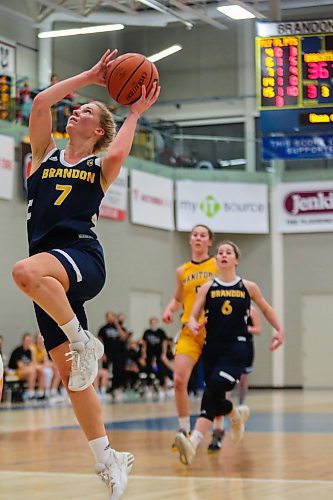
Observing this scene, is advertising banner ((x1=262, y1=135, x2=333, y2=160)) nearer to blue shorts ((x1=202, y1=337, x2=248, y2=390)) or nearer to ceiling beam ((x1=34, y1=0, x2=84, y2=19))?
ceiling beam ((x1=34, y1=0, x2=84, y2=19))

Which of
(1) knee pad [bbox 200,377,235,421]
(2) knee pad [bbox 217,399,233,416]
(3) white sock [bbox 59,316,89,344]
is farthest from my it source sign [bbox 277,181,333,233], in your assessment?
(3) white sock [bbox 59,316,89,344]

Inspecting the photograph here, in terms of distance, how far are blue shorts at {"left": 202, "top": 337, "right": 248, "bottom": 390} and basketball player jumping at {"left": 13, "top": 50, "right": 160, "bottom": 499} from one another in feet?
10.1

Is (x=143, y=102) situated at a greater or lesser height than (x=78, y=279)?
greater

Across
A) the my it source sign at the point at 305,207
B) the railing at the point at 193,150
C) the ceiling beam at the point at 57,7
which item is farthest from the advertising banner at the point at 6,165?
the my it source sign at the point at 305,207

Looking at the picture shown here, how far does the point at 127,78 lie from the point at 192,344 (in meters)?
3.78

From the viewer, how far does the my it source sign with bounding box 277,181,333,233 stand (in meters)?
24.6

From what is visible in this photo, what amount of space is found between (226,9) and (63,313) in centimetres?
1447

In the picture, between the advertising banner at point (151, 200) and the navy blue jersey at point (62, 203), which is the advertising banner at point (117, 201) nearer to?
the advertising banner at point (151, 200)

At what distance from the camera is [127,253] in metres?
22.5

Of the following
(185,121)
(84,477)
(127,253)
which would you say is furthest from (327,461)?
(185,121)

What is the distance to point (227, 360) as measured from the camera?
7832 mm

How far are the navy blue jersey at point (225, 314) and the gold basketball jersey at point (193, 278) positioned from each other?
28.2 inches

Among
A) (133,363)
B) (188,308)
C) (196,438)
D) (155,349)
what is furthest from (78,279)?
(155,349)

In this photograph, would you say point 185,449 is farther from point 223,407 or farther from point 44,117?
point 44,117
